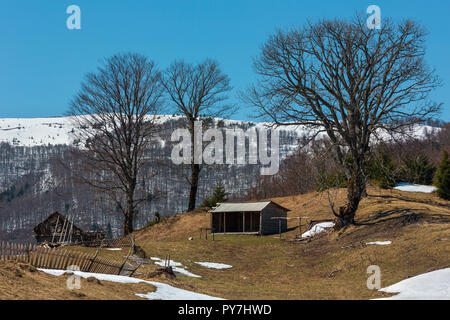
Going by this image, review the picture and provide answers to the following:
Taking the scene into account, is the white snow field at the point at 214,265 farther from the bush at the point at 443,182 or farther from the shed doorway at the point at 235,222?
the bush at the point at 443,182

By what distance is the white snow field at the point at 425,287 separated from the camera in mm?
15836

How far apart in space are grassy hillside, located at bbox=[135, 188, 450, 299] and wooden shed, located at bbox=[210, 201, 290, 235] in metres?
1.62

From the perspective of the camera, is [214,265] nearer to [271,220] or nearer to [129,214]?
[271,220]

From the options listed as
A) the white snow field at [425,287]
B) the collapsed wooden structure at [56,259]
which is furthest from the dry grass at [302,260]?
the collapsed wooden structure at [56,259]

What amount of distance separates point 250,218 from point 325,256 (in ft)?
57.9

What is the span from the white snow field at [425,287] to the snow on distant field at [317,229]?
14.9m

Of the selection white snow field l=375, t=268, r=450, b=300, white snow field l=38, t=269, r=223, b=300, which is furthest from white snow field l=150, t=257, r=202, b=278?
white snow field l=375, t=268, r=450, b=300

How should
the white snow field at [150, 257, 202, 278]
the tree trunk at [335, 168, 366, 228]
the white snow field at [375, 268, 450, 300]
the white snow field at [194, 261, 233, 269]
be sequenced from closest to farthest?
the white snow field at [375, 268, 450, 300] < the white snow field at [150, 257, 202, 278] < the white snow field at [194, 261, 233, 269] < the tree trunk at [335, 168, 366, 228]

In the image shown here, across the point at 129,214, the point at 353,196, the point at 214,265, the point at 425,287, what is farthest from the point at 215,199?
the point at 425,287

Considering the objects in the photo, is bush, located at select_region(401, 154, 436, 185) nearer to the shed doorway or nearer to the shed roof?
the shed doorway

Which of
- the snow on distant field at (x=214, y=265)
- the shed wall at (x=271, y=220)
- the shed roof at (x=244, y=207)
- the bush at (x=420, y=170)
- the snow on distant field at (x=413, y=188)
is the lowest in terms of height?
the snow on distant field at (x=214, y=265)

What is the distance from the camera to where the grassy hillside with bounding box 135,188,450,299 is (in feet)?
66.8

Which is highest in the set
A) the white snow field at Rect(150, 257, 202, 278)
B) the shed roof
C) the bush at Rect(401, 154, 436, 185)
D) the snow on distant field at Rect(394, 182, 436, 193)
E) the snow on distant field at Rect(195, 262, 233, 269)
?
the bush at Rect(401, 154, 436, 185)
